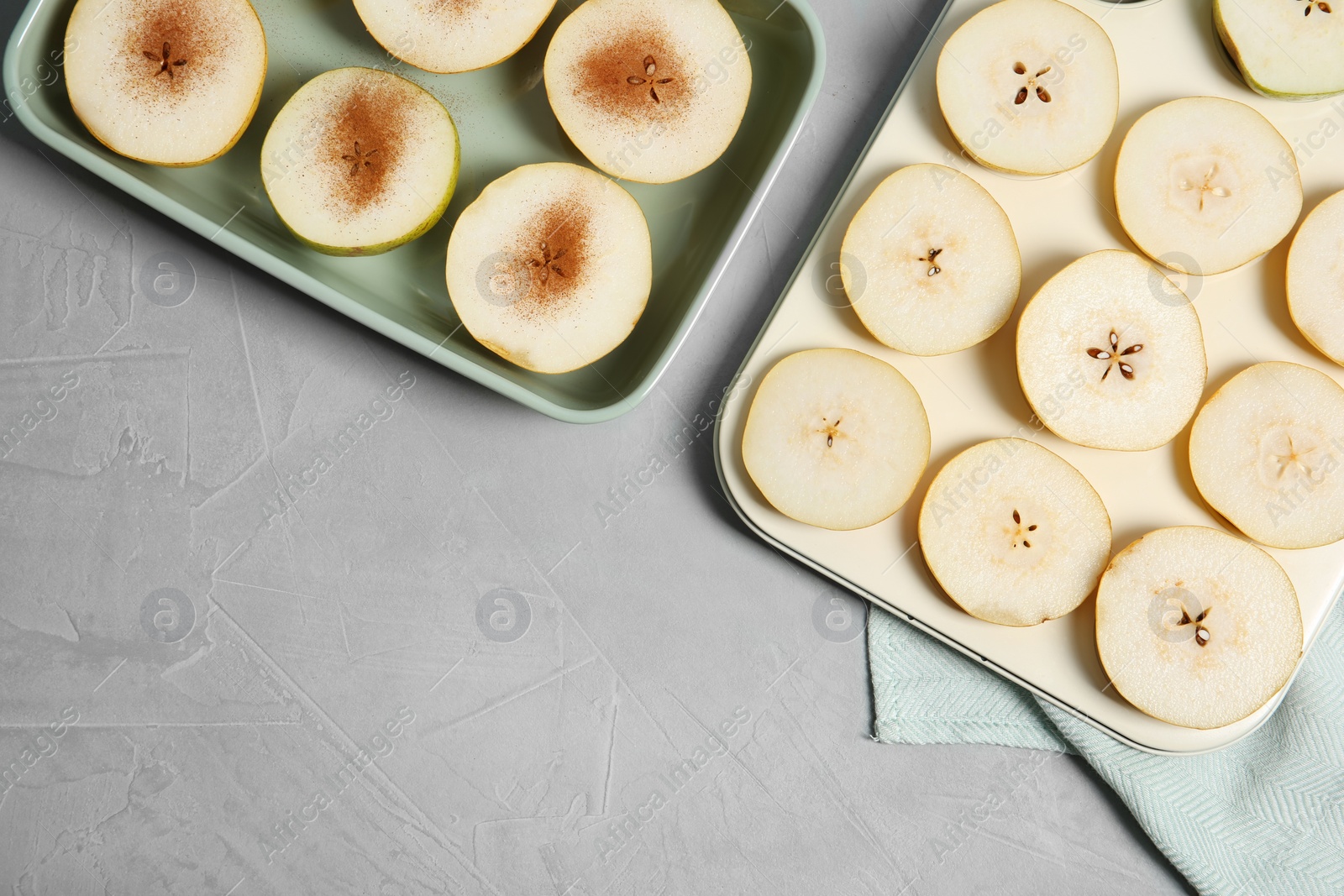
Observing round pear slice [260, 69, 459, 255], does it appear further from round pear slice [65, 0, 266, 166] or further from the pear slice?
the pear slice

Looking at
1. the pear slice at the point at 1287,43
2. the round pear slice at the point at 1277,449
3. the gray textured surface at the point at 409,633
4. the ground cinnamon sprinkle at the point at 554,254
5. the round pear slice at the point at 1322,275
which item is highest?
the pear slice at the point at 1287,43

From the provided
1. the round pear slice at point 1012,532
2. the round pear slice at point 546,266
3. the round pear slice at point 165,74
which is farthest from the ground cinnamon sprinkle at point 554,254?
the round pear slice at point 1012,532

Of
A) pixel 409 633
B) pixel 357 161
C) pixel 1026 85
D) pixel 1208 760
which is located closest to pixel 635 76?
pixel 357 161

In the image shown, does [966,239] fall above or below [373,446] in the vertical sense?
above

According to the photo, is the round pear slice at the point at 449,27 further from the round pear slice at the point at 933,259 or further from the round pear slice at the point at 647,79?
the round pear slice at the point at 933,259

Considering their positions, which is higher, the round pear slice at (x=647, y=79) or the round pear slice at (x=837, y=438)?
the round pear slice at (x=647, y=79)

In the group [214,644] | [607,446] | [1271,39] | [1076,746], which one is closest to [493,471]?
[607,446]

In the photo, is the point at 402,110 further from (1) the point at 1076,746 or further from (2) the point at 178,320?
(1) the point at 1076,746
